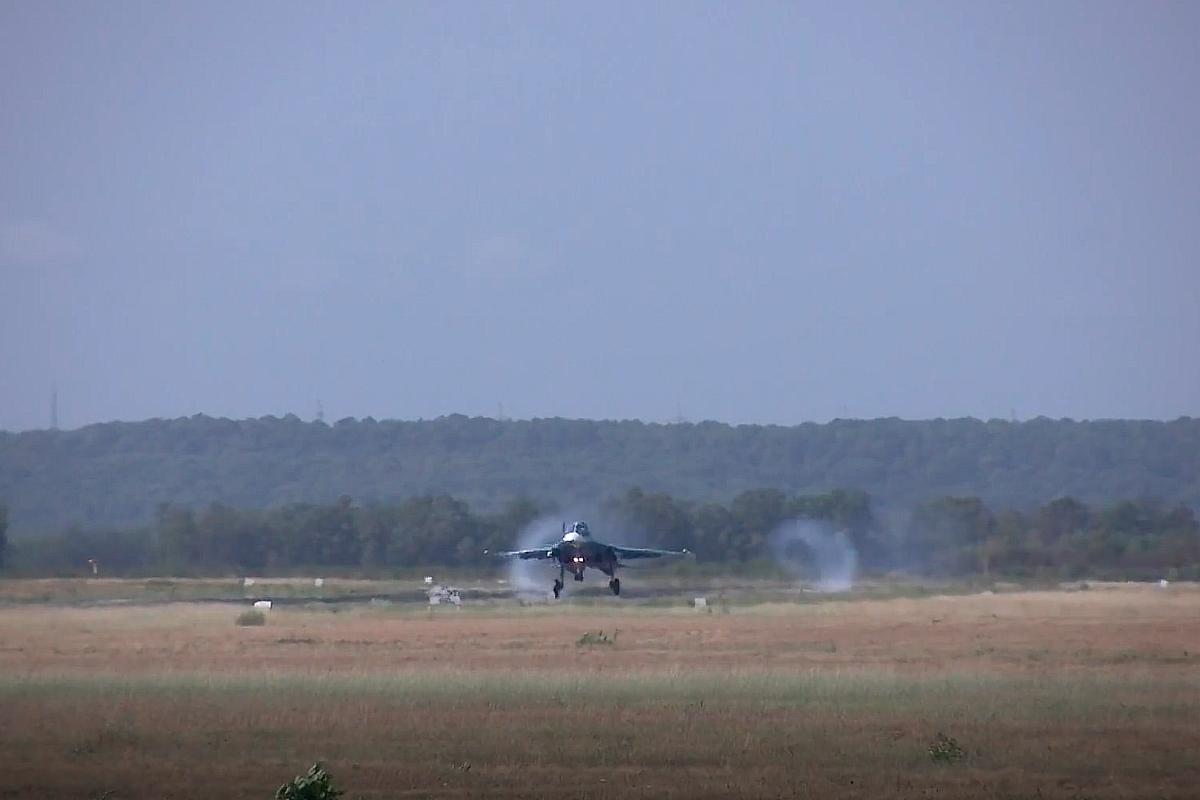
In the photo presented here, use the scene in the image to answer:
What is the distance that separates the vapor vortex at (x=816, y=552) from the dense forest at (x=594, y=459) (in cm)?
3146

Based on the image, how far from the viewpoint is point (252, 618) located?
4191 centimetres

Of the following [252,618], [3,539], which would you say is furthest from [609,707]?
[3,539]

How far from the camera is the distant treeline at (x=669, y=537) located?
66562mm

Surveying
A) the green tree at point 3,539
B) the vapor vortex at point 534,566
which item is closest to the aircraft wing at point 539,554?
the vapor vortex at point 534,566

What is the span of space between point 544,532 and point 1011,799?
189 ft

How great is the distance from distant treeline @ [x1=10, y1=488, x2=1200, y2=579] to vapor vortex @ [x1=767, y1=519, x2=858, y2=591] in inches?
27.4

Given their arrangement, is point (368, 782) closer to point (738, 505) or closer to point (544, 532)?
point (544, 532)

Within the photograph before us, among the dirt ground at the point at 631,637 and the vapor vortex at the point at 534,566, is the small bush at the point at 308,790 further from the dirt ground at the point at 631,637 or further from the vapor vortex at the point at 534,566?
the vapor vortex at the point at 534,566

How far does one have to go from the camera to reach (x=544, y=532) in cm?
7562

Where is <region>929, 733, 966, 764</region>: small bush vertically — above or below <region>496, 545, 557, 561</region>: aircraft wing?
below

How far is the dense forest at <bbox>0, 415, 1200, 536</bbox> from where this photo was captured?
119750 millimetres

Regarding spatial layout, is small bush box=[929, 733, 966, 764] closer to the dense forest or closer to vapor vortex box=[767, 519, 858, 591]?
vapor vortex box=[767, 519, 858, 591]

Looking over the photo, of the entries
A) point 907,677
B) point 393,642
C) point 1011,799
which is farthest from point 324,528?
point 1011,799

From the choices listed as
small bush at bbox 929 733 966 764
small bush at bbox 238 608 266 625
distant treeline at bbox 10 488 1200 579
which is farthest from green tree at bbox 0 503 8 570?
small bush at bbox 929 733 966 764
